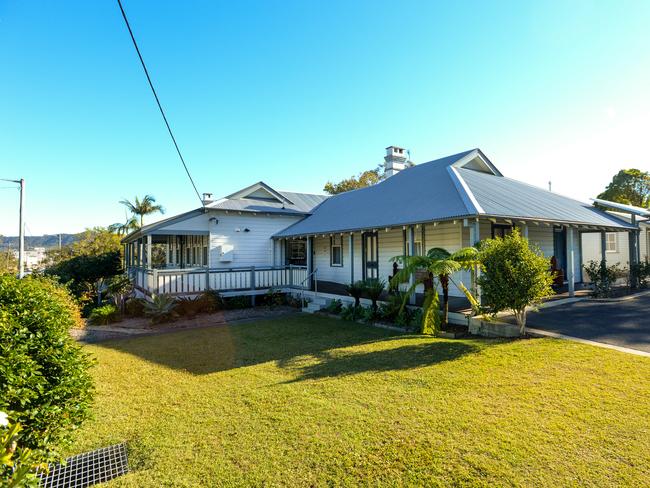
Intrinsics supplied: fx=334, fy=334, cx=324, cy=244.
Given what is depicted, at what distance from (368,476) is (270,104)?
1551cm

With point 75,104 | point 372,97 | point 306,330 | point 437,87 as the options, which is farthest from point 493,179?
point 75,104

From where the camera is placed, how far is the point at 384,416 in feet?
14.1

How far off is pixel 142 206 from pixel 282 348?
3447cm

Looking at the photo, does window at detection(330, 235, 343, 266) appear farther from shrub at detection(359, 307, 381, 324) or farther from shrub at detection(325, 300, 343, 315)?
shrub at detection(359, 307, 381, 324)

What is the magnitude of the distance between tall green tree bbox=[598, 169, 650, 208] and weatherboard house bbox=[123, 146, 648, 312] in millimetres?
23818

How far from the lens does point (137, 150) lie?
1592cm

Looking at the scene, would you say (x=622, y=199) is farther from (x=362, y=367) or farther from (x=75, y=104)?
(x=75, y=104)

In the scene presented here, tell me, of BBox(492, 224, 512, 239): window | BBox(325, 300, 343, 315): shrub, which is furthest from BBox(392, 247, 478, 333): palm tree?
BBox(492, 224, 512, 239): window

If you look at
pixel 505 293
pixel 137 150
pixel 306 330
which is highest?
Result: pixel 137 150

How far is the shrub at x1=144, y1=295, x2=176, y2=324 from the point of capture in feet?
38.4

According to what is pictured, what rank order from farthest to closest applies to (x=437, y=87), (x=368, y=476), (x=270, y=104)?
(x=270, y=104) < (x=437, y=87) < (x=368, y=476)

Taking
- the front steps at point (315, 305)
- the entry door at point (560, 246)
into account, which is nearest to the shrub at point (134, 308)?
the front steps at point (315, 305)

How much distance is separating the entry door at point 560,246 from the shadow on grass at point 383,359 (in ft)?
33.0

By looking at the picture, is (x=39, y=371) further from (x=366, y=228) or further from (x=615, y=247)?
(x=615, y=247)
